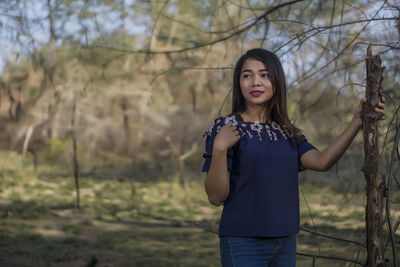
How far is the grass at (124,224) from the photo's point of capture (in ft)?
16.0

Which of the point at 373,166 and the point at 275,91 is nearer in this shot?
the point at 373,166

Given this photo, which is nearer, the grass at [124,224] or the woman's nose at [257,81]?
the woman's nose at [257,81]

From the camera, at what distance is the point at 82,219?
7383mm

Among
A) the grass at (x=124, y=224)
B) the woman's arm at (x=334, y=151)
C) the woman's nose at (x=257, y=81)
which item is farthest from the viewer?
the grass at (x=124, y=224)

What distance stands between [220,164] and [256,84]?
358mm

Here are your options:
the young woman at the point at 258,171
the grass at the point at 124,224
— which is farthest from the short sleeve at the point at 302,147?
the grass at the point at 124,224

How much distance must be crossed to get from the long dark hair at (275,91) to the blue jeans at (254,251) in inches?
16.1

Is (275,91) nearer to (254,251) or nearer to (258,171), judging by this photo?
(258,171)

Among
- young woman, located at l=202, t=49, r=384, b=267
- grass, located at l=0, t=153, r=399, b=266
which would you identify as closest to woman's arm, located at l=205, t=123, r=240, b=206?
young woman, located at l=202, t=49, r=384, b=267

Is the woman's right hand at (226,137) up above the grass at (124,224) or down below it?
above

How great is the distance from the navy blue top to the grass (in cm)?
72

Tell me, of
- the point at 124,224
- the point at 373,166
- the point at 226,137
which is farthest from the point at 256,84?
the point at 124,224

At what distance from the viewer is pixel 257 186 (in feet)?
5.57

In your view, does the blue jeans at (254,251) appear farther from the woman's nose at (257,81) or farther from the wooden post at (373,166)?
the woman's nose at (257,81)
